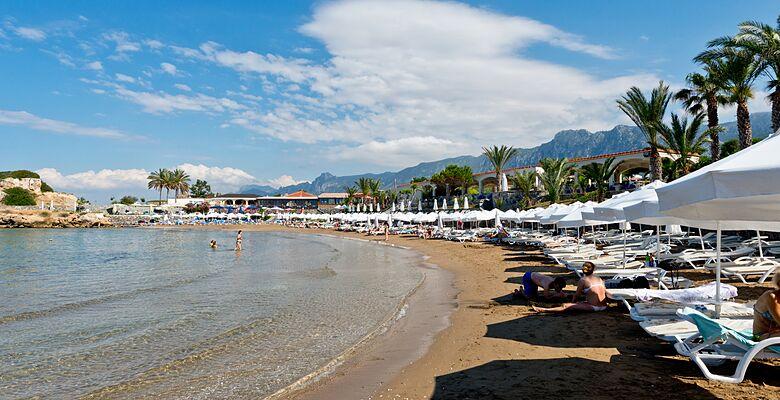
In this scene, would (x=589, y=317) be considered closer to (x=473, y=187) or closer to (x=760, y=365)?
(x=760, y=365)

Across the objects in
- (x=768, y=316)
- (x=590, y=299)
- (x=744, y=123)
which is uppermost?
(x=744, y=123)

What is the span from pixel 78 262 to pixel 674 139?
2971 centimetres

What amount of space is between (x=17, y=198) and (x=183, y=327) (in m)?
99.9

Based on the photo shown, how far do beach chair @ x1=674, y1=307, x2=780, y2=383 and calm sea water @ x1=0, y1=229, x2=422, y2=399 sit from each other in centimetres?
424

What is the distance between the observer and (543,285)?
908cm

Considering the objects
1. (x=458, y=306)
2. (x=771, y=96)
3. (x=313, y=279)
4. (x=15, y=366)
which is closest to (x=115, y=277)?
(x=313, y=279)

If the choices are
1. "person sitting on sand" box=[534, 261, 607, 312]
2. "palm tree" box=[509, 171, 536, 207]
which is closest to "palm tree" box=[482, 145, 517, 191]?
"palm tree" box=[509, 171, 536, 207]

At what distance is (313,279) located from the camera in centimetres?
1545

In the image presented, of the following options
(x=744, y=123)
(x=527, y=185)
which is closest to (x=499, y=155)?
(x=527, y=185)

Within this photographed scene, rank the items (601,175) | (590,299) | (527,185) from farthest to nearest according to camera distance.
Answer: (527,185), (601,175), (590,299)

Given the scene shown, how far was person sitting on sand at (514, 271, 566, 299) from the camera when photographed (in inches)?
353

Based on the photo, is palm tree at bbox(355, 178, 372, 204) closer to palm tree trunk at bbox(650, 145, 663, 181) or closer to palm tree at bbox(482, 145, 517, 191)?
palm tree at bbox(482, 145, 517, 191)

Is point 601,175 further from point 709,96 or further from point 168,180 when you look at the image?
point 168,180

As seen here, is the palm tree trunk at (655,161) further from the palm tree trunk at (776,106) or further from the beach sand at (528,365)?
the beach sand at (528,365)
